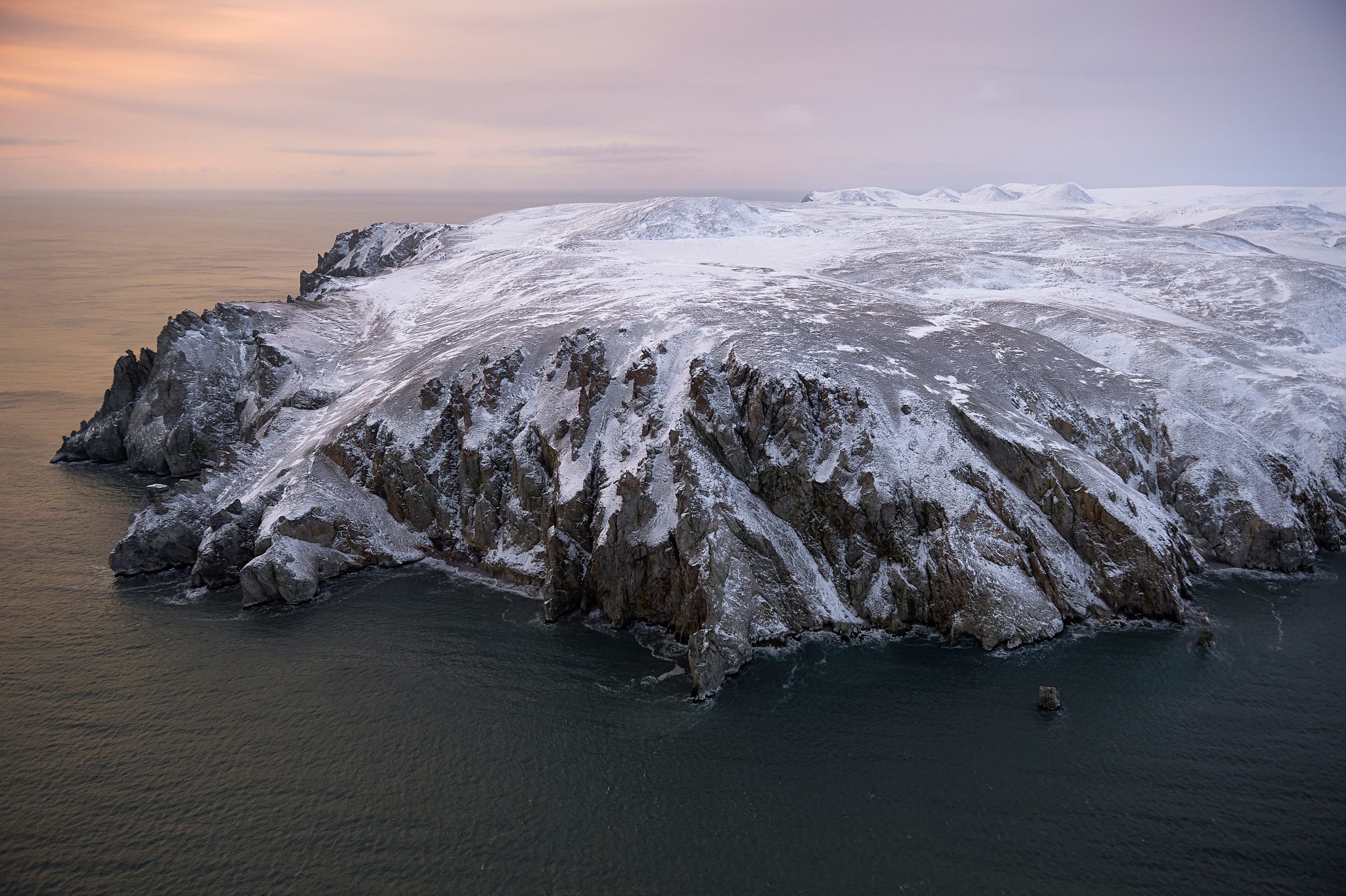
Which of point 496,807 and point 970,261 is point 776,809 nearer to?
point 496,807

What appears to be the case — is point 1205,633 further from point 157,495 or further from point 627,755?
point 157,495

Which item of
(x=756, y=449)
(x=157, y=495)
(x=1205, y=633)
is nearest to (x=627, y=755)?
(x=756, y=449)

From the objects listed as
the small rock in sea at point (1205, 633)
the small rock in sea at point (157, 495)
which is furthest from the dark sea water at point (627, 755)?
the small rock in sea at point (157, 495)

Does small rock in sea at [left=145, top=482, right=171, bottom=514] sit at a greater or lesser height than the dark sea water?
greater

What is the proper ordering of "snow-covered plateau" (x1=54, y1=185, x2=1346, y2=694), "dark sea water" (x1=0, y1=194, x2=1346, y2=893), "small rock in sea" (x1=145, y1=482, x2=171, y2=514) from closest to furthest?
1. "dark sea water" (x1=0, y1=194, x2=1346, y2=893)
2. "snow-covered plateau" (x1=54, y1=185, x2=1346, y2=694)
3. "small rock in sea" (x1=145, y1=482, x2=171, y2=514)

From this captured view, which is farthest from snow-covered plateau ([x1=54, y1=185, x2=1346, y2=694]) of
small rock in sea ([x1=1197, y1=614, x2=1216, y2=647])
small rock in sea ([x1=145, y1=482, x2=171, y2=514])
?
small rock in sea ([x1=1197, y1=614, x2=1216, y2=647])

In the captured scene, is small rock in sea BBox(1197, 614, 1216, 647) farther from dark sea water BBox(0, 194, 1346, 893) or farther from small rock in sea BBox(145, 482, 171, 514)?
small rock in sea BBox(145, 482, 171, 514)
